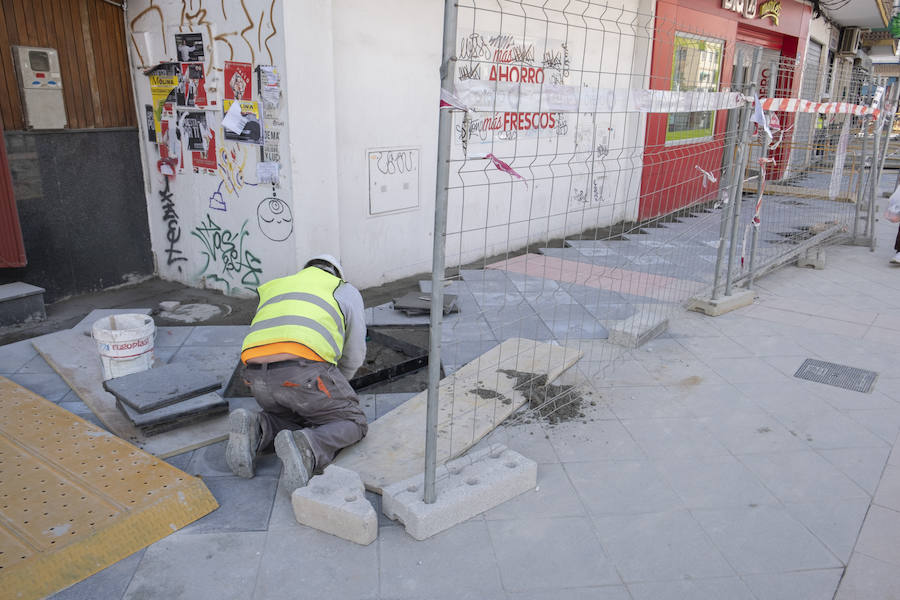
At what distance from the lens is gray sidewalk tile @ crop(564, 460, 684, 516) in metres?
3.28

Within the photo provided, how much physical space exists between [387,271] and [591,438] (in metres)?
3.76

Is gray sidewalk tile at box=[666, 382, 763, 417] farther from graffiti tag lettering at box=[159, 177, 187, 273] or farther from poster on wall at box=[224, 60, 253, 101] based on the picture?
graffiti tag lettering at box=[159, 177, 187, 273]

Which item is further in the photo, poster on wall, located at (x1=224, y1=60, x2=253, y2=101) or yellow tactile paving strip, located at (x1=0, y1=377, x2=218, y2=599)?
poster on wall, located at (x1=224, y1=60, x2=253, y2=101)

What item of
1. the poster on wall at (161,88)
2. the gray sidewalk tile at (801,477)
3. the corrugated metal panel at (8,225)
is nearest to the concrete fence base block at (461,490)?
the gray sidewalk tile at (801,477)

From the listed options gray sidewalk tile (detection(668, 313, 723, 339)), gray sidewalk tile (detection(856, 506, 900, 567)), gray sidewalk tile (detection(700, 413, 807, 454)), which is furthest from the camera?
gray sidewalk tile (detection(668, 313, 723, 339))

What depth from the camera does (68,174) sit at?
629cm

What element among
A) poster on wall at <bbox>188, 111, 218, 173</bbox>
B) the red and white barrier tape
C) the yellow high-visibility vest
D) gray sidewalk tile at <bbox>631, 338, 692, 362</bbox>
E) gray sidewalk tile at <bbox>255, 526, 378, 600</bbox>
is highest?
the red and white barrier tape

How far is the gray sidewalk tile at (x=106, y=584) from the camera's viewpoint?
2615mm

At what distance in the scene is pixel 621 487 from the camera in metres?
3.45

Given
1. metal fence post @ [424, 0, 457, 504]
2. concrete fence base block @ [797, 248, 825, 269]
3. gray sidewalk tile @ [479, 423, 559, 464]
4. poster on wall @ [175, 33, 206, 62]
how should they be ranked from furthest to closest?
concrete fence base block @ [797, 248, 825, 269] < poster on wall @ [175, 33, 206, 62] < gray sidewalk tile @ [479, 423, 559, 464] < metal fence post @ [424, 0, 457, 504]

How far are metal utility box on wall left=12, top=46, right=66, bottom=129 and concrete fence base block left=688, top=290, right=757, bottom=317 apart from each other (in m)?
6.46

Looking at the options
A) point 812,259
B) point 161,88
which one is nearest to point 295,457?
point 161,88

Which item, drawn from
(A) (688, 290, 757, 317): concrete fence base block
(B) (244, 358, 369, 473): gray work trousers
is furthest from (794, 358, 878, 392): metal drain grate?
(B) (244, 358, 369, 473): gray work trousers

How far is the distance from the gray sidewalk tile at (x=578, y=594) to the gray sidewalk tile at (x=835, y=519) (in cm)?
113
